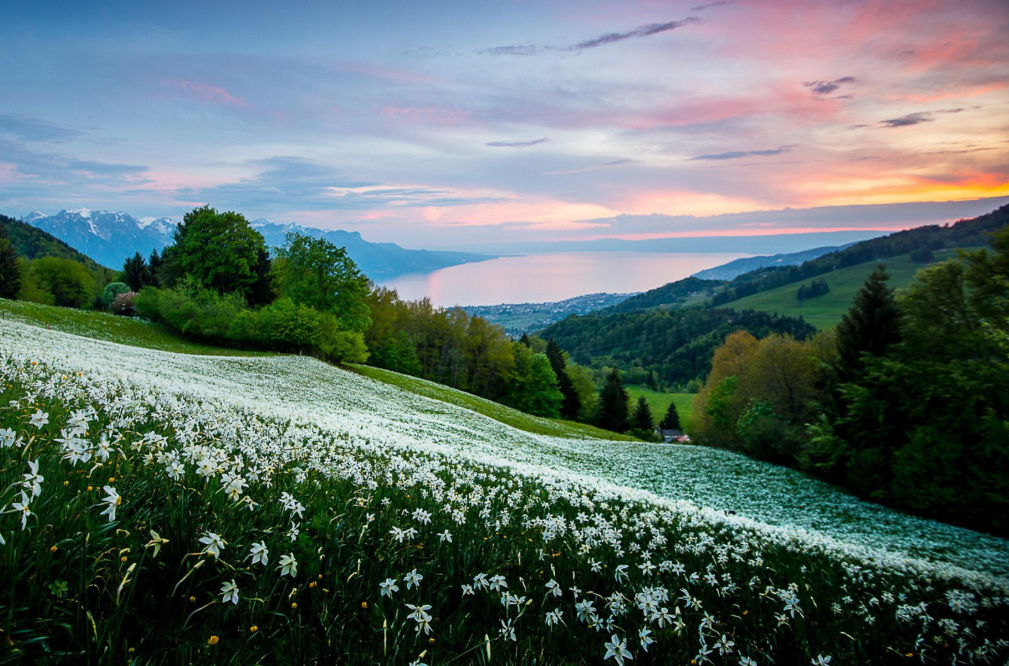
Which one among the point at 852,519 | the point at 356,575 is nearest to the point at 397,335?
the point at 852,519

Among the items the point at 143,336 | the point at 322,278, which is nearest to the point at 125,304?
the point at 143,336

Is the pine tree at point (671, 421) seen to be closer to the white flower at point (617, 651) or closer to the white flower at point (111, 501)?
the white flower at point (617, 651)

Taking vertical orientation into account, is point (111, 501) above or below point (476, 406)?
above

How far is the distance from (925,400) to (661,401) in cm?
12533

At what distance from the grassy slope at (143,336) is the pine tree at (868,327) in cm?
2521

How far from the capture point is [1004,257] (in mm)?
21359

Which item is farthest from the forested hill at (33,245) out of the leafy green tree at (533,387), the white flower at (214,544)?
the white flower at (214,544)

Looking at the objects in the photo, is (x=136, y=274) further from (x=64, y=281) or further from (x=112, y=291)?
(x=64, y=281)

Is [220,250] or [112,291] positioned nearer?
[220,250]

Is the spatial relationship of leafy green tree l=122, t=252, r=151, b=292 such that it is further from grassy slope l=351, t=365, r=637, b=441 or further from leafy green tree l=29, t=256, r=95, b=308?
grassy slope l=351, t=365, r=637, b=441

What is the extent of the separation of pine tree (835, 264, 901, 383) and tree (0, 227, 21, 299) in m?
120

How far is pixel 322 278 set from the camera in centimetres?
5666

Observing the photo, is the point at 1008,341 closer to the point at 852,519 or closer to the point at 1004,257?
the point at 1004,257

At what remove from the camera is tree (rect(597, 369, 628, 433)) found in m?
91.8
